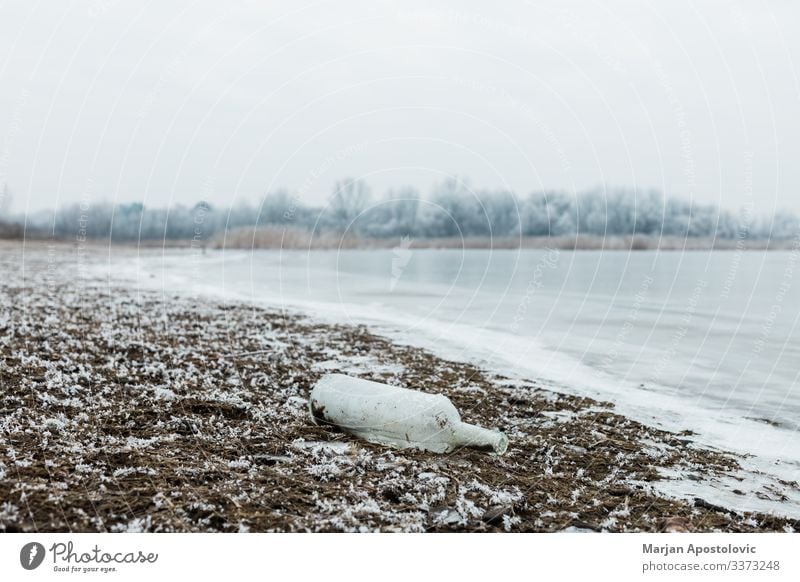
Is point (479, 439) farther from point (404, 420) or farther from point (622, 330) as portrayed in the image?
point (622, 330)

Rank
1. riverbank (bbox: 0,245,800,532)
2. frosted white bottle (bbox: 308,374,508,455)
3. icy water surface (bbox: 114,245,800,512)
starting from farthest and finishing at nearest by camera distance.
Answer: icy water surface (bbox: 114,245,800,512), frosted white bottle (bbox: 308,374,508,455), riverbank (bbox: 0,245,800,532)

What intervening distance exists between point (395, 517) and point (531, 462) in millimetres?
2349

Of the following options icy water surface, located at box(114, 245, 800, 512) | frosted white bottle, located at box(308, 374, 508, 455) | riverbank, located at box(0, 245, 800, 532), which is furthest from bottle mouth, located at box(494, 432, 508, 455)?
icy water surface, located at box(114, 245, 800, 512)

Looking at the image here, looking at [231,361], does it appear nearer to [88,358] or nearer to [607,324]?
[88,358]

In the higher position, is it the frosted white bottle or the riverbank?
the frosted white bottle

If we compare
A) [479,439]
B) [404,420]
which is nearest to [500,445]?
[479,439]

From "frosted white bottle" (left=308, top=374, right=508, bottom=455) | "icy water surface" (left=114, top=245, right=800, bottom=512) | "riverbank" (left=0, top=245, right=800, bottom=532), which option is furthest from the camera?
"icy water surface" (left=114, top=245, right=800, bottom=512)

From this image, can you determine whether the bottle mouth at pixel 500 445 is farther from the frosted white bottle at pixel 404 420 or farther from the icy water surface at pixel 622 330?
the icy water surface at pixel 622 330

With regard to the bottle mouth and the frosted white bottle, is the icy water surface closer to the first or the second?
the bottle mouth

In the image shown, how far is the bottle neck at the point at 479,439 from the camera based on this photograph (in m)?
7.00

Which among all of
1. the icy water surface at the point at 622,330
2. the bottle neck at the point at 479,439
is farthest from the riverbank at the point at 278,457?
the icy water surface at the point at 622,330

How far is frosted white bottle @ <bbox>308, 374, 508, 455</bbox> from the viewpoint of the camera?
22.9 feet

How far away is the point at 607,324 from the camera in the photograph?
19.3 metres
